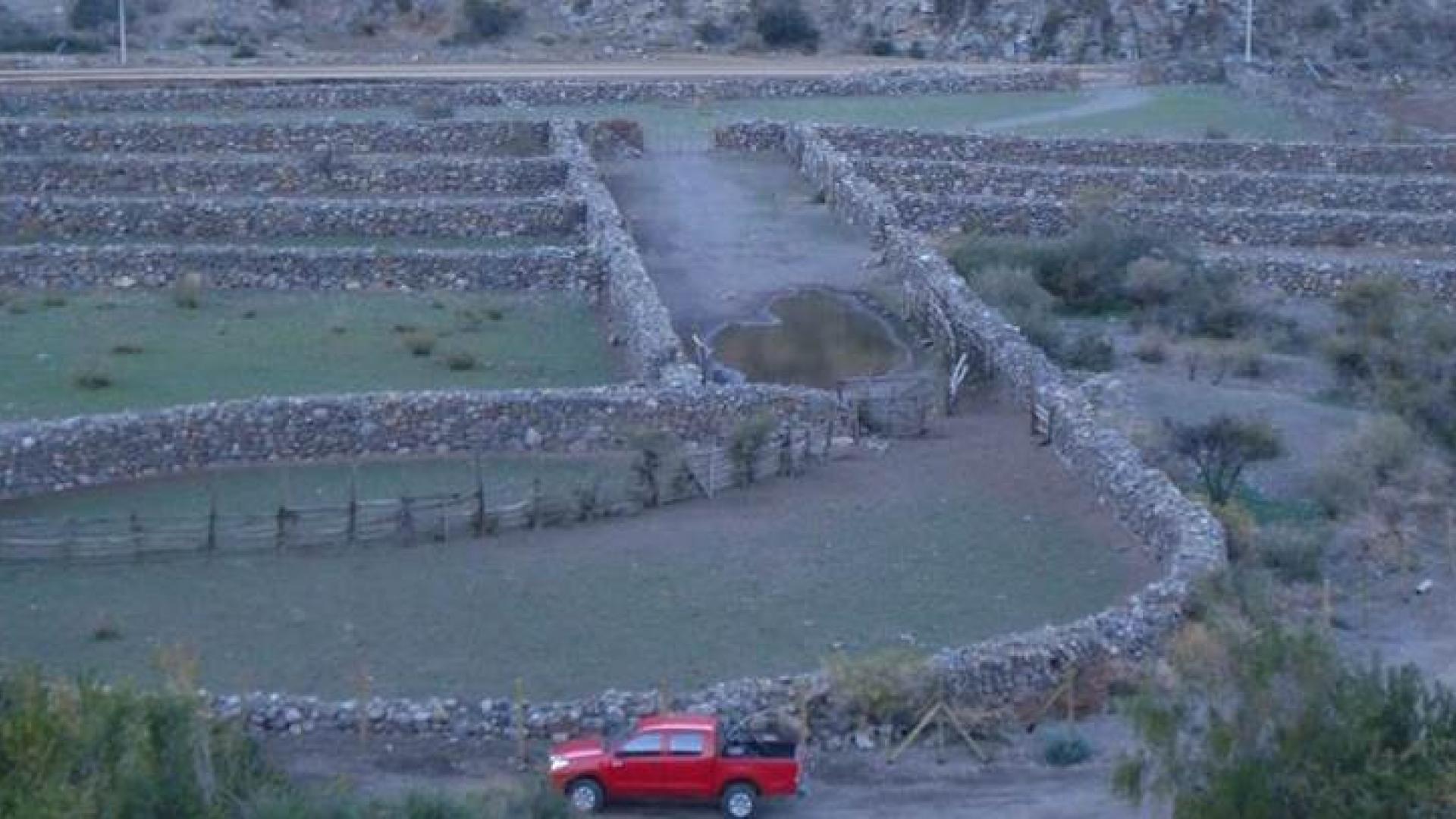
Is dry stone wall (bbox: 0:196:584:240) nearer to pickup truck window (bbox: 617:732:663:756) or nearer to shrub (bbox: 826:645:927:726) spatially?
shrub (bbox: 826:645:927:726)

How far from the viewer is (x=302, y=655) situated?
79.7 ft

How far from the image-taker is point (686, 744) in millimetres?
20094

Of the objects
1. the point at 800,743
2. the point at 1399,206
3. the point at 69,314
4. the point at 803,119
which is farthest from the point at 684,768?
the point at 803,119

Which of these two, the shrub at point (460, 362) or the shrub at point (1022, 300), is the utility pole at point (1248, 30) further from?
the shrub at point (460, 362)

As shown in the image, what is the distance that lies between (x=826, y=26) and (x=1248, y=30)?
12.9 meters

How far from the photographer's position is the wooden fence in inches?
1082

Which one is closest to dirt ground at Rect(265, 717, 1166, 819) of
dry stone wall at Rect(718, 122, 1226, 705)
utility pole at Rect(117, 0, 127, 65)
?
dry stone wall at Rect(718, 122, 1226, 705)

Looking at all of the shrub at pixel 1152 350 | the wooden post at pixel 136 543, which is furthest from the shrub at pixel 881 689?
the shrub at pixel 1152 350

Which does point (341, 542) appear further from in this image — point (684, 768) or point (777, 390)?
point (684, 768)

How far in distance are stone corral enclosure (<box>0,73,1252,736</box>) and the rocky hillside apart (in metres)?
15.3

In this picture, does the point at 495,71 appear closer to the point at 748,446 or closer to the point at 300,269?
the point at 300,269

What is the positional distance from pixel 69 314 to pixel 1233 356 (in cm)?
1630

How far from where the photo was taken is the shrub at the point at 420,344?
37.7 metres

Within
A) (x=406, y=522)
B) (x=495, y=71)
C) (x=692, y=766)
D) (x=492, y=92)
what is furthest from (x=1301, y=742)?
(x=495, y=71)
